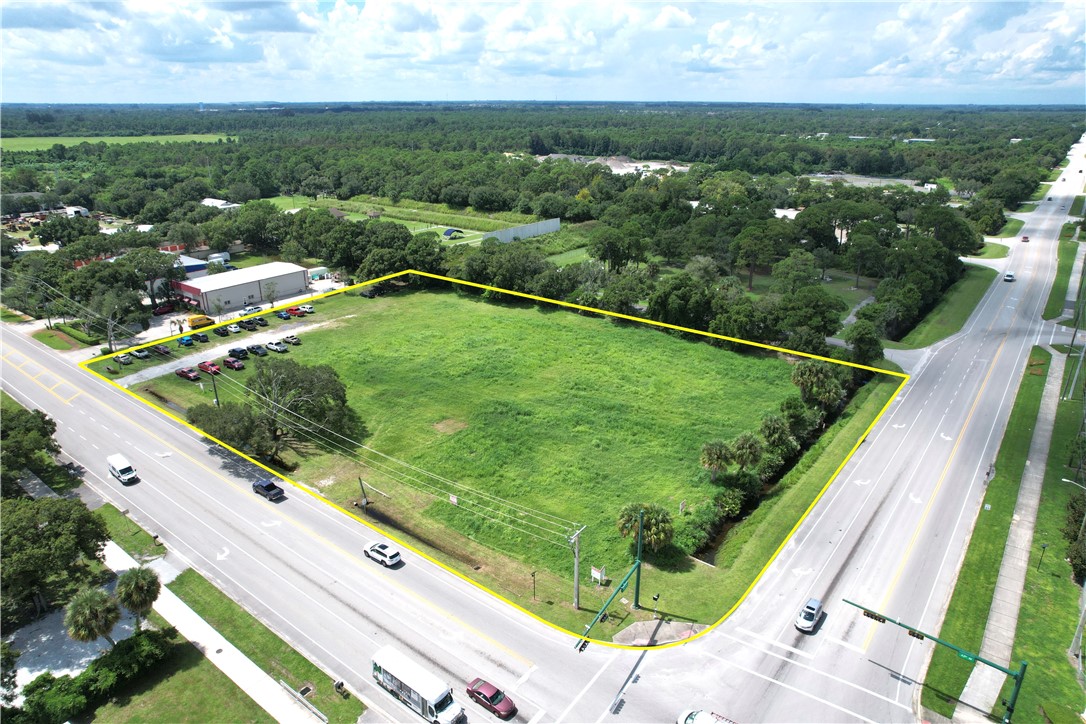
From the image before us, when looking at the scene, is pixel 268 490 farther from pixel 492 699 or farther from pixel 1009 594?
pixel 1009 594

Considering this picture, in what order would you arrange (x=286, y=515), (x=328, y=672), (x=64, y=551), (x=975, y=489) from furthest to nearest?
(x=975, y=489) < (x=286, y=515) < (x=64, y=551) < (x=328, y=672)

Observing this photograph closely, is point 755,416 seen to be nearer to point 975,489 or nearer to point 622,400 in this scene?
point 622,400

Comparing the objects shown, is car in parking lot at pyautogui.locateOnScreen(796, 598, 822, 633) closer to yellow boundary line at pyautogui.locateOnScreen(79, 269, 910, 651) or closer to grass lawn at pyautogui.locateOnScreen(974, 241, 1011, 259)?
yellow boundary line at pyautogui.locateOnScreen(79, 269, 910, 651)

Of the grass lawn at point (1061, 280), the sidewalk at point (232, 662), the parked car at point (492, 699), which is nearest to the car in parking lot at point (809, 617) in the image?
the parked car at point (492, 699)

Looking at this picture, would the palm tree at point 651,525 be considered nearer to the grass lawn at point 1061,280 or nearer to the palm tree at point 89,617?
the palm tree at point 89,617

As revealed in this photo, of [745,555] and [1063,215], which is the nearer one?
[745,555]

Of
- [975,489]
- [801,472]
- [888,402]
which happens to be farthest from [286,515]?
[888,402]

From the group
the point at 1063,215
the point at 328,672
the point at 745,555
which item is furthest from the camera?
the point at 1063,215

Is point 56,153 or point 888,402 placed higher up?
point 56,153
